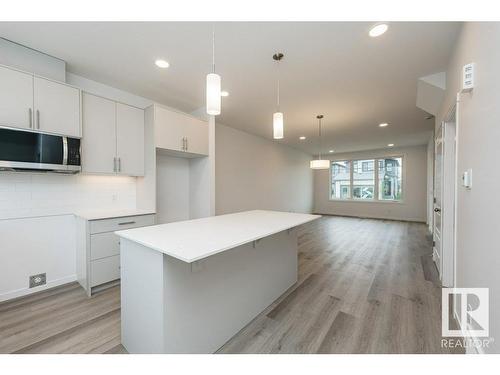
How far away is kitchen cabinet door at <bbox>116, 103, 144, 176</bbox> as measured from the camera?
276cm

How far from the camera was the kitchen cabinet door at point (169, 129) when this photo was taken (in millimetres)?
2877

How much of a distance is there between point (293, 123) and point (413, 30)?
9.29 ft

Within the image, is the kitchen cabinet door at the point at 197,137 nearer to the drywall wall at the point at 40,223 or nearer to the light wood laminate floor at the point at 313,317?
the drywall wall at the point at 40,223

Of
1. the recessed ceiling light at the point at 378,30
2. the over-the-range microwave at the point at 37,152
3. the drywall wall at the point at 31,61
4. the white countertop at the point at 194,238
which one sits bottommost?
the white countertop at the point at 194,238

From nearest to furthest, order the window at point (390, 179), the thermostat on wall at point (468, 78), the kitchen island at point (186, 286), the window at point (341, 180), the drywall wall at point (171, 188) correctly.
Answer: the kitchen island at point (186, 286)
the thermostat on wall at point (468, 78)
the drywall wall at point (171, 188)
the window at point (390, 179)
the window at point (341, 180)

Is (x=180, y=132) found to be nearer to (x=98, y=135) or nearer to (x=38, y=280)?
(x=98, y=135)

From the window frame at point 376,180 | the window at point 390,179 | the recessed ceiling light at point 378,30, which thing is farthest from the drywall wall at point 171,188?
the window at point 390,179

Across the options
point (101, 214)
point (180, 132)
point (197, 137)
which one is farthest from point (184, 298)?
point (197, 137)

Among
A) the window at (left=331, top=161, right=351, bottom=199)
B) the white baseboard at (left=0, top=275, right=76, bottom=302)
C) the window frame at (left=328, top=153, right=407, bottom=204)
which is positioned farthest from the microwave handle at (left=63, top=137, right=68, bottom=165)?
the window at (left=331, top=161, right=351, bottom=199)

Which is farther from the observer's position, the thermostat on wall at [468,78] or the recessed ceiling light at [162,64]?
the recessed ceiling light at [162,64]

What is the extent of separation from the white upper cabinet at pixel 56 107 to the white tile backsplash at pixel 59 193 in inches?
25.1

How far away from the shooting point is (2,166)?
187cm

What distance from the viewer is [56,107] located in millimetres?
2197
